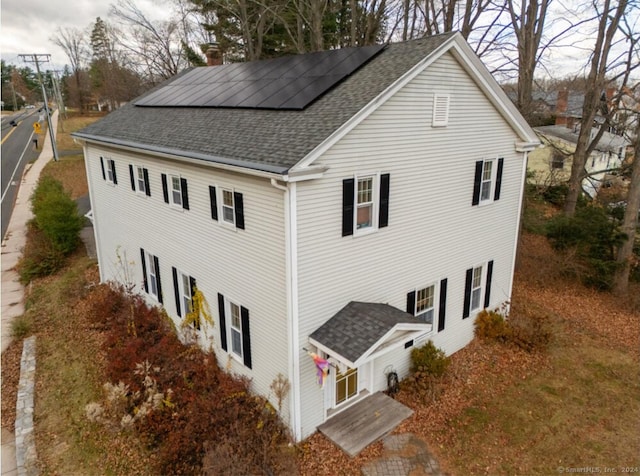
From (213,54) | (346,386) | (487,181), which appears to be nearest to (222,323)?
(346,386)

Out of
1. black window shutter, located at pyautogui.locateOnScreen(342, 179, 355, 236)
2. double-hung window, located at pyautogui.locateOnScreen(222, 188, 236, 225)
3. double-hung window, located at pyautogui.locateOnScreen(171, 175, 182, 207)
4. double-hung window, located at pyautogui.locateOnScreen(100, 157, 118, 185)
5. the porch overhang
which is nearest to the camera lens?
the porch overhang

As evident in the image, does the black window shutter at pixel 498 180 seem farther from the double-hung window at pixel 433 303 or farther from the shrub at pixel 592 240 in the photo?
the shrub at pixel 592 240

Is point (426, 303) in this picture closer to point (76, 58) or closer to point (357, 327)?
point (357, 327)

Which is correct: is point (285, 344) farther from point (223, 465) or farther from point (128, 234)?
point (128, 234)

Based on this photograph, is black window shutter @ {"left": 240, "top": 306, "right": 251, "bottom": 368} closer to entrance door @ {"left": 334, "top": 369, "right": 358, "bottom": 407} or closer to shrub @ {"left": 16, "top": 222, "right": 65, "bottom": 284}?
entrance door @ {"left": 334, "top": 369, "right": 358, "bottom": 407}

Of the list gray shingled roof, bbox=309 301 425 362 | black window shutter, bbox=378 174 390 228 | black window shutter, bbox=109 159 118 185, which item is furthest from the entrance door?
black window shutter, bbox=109 159 118 185

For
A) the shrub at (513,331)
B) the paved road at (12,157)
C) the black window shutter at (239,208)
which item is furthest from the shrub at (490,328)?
the paved road at (12,157)

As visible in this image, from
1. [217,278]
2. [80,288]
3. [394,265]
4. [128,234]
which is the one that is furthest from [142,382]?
[80,288]
